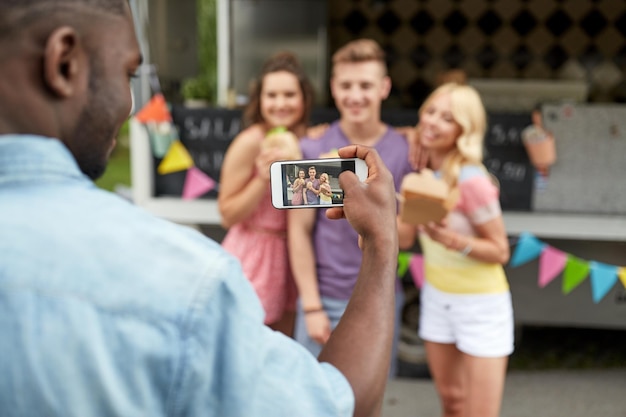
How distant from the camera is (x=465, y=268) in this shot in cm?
253

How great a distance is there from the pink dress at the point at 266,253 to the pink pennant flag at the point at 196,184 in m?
1.38

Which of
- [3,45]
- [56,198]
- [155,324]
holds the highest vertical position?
[3,45]

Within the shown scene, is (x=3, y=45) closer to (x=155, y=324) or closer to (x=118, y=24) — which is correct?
(x=118, y=24)

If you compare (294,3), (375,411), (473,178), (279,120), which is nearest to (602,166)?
(473,178)

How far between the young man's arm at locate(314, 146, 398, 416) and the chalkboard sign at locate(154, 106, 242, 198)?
3.00 m

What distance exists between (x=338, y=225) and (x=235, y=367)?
5.91ft

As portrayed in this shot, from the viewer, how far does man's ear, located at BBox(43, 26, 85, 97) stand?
2.22ft

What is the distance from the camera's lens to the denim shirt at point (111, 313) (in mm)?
618

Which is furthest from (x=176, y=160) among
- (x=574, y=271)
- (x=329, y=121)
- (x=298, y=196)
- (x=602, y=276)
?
(x=298, y=196)

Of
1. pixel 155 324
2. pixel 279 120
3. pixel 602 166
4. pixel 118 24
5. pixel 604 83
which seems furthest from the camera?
pixel 604 83

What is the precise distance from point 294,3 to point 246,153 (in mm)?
2678

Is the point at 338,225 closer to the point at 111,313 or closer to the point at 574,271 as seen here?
the point at 574,271

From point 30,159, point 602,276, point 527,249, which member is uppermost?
point 30,159

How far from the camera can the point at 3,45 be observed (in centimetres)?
68
